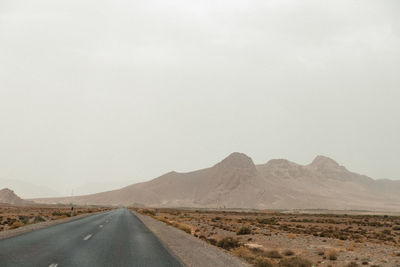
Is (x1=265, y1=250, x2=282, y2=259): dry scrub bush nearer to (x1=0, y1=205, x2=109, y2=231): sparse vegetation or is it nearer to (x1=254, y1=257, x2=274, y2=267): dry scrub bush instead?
(x1=254, y1=257, x2=274, y2=267): dry scrub bush

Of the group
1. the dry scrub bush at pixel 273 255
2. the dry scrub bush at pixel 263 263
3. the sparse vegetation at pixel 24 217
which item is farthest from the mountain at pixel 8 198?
the dry scrub bush at pixel 263 263

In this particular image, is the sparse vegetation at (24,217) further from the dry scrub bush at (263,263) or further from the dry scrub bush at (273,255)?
the dry scrub bush at (263,263)

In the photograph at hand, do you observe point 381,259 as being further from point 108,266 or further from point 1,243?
point 1,243

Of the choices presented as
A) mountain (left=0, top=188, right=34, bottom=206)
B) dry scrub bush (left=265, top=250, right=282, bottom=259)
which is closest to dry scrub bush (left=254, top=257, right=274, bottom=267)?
dry scrub bush (left=265, top=250, right=282, bottom=259)

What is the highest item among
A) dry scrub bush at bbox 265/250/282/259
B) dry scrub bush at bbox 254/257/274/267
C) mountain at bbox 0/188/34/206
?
mountain at bbox 0/188/34/206

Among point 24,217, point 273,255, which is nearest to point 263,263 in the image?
point 273,255

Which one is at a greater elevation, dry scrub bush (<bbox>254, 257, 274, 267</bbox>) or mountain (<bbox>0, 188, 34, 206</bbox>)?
mountain (<bbox>0, 188, 34, 206</bbox>)

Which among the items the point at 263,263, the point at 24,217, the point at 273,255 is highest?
the point at 24,217

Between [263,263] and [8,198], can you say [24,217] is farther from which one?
[8,198]

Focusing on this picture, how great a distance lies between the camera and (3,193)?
177m

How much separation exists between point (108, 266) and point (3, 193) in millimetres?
196604

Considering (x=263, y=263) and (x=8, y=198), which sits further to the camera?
(x=8, y=198)

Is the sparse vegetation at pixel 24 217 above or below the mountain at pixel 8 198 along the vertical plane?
below

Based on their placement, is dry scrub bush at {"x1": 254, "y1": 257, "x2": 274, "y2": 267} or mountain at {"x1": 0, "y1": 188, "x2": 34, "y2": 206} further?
mountain at {"x1": 0, "y1": 188, "x2": 34, "y2": 206}
